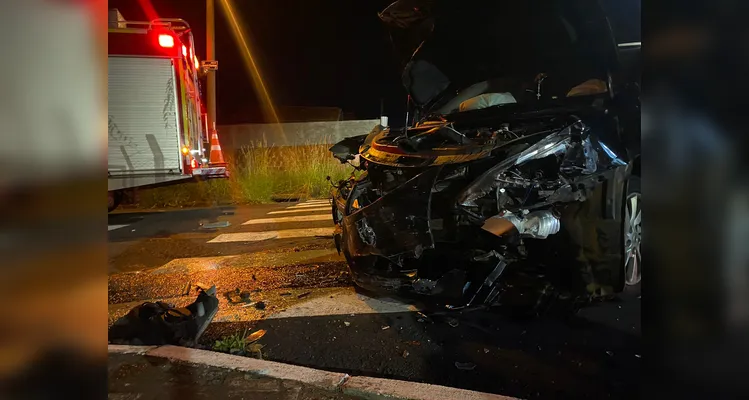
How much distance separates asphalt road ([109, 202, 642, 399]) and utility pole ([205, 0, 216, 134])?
8.01m

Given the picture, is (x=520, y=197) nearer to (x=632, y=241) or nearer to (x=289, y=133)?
(x=632, y=241)

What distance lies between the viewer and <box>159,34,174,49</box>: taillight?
8125mm

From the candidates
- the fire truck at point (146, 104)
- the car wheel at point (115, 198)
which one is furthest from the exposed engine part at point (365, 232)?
the car wheel at point (115, 198)

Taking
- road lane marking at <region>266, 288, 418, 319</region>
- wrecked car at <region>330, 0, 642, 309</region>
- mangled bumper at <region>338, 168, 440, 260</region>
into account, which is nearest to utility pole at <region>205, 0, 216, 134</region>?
road lane marking at <region>266, 288, 418, 319</region>

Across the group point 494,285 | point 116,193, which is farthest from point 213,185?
point 494,285

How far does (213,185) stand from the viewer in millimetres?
12914

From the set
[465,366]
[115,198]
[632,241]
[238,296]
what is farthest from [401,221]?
[115,198]

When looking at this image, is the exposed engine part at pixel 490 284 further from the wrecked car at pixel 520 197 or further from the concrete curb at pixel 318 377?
the concrete curb at pixel 318 377

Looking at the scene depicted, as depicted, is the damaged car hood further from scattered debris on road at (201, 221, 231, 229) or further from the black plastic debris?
scattered debris on road at (201, 221, 231, 229)

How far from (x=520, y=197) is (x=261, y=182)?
1163 centimetres

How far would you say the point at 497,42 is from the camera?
4367 millimetres

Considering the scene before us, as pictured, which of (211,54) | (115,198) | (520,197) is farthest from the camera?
(211,54)
